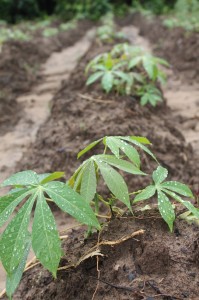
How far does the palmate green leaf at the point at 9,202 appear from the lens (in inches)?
55.5

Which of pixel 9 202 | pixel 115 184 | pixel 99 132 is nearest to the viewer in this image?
pixel 9 202

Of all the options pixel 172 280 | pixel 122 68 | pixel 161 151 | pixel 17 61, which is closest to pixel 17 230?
pixel 172 280

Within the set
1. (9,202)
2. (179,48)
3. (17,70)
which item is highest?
(9,202)

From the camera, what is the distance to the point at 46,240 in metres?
1.33

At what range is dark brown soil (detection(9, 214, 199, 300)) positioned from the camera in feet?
4.88

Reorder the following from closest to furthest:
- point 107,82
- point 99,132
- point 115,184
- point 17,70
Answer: point 115,184 → point 99,132 → point 107,82 → point 17,70

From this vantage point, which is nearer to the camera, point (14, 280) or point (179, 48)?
point (14, 280)

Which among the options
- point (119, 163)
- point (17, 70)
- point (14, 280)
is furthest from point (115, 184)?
point (17, 70)

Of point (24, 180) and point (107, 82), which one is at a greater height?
point (24, 180)

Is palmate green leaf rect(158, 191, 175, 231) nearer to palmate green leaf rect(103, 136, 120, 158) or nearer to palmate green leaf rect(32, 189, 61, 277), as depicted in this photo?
palmate green leaf rect(103, 136, 120, 158)

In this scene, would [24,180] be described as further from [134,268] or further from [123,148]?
[134,268]

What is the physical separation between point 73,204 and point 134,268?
409 mm

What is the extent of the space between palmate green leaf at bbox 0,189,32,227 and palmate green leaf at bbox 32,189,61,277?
0.10 m

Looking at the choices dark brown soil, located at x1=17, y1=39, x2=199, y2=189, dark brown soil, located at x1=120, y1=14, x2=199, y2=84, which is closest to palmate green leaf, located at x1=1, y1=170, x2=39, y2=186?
dark brown soil, located at x1=17, y1=39, x2=199, y2=189
